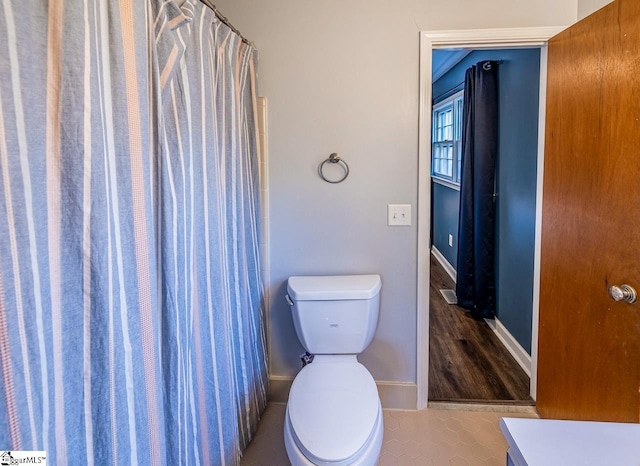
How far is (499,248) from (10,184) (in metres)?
3.10

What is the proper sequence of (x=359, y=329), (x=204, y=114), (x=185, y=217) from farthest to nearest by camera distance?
1. (x=359, y=329)
2. (x=204, y=114)
3. (x=185, y=217)

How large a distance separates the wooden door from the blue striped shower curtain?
1423 millimetres

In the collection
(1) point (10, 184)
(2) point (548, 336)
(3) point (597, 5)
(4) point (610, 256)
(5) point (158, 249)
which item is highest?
(3) point (597, 5)

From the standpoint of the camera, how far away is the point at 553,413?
80.1 inches

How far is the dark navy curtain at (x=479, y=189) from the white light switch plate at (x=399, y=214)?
1391 millimetres

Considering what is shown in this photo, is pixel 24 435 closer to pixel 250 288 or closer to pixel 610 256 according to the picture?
pixel 250 288

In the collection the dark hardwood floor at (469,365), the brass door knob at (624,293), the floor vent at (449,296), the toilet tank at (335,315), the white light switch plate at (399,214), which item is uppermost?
the white light switch plate at (399,214)

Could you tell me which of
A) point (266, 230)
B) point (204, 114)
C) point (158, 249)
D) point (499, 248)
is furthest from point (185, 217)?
point (499, 248)

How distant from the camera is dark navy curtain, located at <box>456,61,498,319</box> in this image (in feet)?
10.6

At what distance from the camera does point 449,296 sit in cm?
407

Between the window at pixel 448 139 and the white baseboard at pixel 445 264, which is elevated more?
the window at pixel 448 139

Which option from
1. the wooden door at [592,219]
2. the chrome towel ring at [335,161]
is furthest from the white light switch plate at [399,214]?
the wooden door at [592,219]

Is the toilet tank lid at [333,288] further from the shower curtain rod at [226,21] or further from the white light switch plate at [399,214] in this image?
the shower curtain rod at [226,21]

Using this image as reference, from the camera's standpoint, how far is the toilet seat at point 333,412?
137 centimetres
